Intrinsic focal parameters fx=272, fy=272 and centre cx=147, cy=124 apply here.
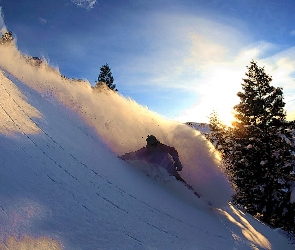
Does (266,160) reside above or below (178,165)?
above

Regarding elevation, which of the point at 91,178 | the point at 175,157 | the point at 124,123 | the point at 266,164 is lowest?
the point at 91,178

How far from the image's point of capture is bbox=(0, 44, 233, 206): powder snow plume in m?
6.69

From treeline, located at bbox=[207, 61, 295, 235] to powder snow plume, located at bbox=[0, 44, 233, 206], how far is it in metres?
10.5

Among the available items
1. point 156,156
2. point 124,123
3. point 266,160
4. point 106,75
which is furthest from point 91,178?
point 106,75

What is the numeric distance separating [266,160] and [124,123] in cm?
1414

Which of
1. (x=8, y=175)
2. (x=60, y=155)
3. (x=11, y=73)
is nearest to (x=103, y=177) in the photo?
(x=60, y=155)

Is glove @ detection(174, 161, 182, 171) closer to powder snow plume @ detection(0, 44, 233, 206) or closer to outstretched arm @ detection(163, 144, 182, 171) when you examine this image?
outstretched arm @ detection(163, 144, 182, 171)

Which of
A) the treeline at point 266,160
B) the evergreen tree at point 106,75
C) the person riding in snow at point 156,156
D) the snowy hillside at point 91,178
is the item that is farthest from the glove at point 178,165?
the evergreen tree at point 106,75

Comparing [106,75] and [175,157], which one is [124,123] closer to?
[175,157]

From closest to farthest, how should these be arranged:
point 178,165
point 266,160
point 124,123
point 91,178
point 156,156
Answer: point 91,178, point 156,156, point 178,165, point 124,123, point 266,160

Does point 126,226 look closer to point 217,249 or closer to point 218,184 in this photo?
point 217,249

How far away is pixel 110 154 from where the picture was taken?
595cm

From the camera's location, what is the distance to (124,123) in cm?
755

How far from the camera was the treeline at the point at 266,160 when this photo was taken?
1831 cm
